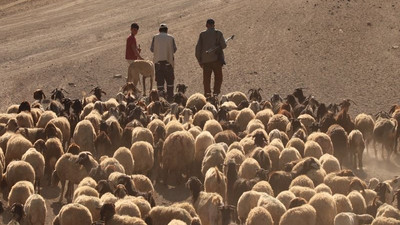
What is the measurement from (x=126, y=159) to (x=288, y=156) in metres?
3.04

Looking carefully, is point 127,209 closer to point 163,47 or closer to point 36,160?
point 36,160

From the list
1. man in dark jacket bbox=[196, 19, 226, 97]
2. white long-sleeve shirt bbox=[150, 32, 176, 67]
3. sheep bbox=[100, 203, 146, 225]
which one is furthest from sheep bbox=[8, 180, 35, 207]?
white long-sleeve shirt bbox=[150, 32, 176, 67]

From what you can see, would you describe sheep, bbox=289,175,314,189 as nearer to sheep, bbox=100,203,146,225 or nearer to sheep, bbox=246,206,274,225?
sheep, bbox=246,206,274,225

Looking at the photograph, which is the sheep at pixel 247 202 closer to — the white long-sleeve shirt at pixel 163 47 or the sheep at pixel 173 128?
the sheep at pixel 173 128

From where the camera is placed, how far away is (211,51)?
87.7 ft

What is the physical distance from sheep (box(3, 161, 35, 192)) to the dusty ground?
9623 millimetres

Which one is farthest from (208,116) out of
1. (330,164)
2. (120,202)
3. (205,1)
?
(205,1)

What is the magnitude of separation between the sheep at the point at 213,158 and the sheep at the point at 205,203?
189cm

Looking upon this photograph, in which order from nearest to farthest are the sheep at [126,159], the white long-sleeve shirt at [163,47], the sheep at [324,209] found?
the sheep at [324,209] → the sheep at [126,159] → the white long-sleeve shirt at [163,47]

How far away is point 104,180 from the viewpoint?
1811 centimetres

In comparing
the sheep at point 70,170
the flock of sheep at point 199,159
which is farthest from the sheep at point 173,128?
the sheep at point 70,170

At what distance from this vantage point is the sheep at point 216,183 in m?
18.6

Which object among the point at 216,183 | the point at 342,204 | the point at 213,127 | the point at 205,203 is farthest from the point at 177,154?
the point at 342,204

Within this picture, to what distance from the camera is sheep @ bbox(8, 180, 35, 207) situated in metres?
17.9
